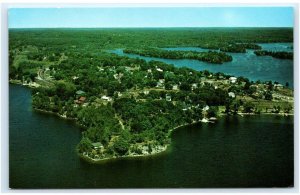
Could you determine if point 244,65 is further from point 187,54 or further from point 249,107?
point 187,54

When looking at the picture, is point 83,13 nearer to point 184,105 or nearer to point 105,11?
point 105,11

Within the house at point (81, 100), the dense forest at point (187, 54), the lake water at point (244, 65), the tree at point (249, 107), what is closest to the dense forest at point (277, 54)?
the lake water at point (244, 65)

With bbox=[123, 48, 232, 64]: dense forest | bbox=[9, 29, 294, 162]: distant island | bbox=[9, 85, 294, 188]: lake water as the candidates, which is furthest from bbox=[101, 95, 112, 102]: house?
bbox=[123, 48, 232, 64]: dense forest

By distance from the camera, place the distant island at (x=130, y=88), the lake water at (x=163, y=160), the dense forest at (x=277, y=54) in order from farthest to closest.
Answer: the distant island at (x=130, y=88), the dense forest at (x=277, y=54), the lake water at (x=163, y=160)

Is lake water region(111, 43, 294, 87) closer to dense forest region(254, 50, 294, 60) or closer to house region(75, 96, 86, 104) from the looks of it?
dense forest region(254, 50, 294, 60)

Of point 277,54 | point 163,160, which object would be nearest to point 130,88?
point 163,160

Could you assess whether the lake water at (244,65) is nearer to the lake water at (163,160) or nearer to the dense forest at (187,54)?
the dense forest at (187,54)
